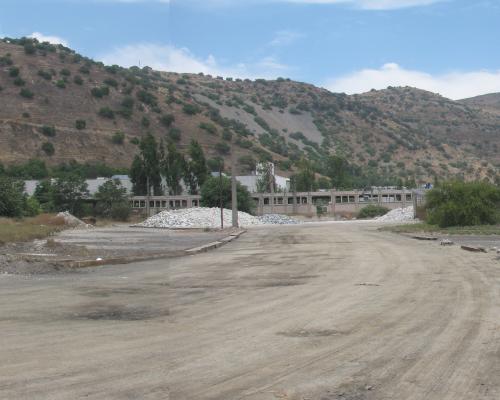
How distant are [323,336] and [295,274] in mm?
8223

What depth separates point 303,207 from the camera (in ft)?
384

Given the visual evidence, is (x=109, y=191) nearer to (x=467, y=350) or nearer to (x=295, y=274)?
(x=295, y=274)

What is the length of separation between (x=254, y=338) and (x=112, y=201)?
93.0 metres

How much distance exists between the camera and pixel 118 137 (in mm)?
116188

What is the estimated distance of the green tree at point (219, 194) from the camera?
91.3 metres

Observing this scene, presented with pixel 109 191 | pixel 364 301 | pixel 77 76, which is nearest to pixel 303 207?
pixel 109 191

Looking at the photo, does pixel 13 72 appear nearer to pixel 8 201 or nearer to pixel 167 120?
pixel 167 120

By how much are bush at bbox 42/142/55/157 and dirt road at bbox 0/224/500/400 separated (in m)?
101

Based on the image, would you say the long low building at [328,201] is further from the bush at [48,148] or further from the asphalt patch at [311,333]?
the asphalt patch at [311,333]

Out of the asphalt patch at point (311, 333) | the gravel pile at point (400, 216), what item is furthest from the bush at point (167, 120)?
the asphalt patch at point (311, 333)

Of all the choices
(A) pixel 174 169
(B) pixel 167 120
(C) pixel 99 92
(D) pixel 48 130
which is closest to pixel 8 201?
(A) pixel 174 169

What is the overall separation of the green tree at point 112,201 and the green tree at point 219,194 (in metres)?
12.0

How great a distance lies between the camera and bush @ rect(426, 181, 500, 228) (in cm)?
4684

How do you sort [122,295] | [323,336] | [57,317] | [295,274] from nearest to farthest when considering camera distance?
[323,336] → [57,317] → [122,295] → [295,274]
